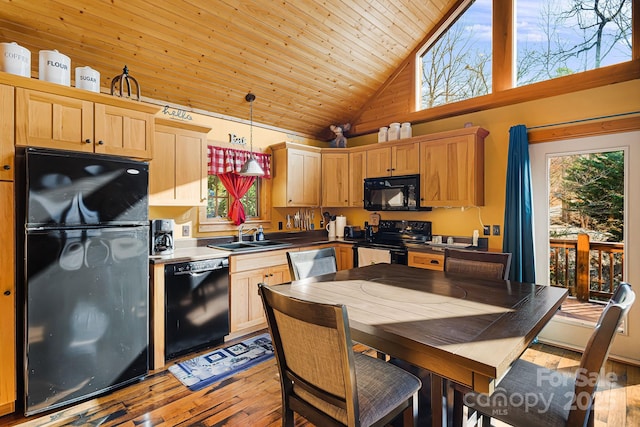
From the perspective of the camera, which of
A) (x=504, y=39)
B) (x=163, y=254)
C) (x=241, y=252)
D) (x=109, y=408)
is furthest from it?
(x=504, y=39)

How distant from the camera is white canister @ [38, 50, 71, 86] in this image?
2.14 m

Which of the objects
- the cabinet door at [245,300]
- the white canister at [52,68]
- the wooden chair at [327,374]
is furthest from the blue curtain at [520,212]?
the white canister at [52,68]

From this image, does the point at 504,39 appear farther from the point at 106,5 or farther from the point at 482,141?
the point at 106,5

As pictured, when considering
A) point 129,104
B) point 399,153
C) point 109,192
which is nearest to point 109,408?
point 109,192

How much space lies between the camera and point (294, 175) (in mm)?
4168

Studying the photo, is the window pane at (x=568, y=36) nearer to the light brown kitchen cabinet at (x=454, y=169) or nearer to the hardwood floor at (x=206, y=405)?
the light brown kitchen cabinet at (x=454, y=169)

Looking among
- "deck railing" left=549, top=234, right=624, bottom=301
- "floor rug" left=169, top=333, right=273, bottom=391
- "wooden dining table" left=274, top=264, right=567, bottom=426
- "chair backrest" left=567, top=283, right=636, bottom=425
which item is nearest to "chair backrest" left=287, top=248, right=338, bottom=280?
"wooden dining table" left=274, top=264, right=567, bottom=426

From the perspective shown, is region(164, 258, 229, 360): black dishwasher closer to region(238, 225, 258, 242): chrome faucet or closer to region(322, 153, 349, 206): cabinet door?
region(238, 225, 258, 242): chrome faucet

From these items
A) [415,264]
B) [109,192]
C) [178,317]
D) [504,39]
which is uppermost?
[504,39]

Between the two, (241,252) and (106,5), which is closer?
(106,5)

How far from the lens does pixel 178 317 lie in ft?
8.94

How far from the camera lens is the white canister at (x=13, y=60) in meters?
2.00

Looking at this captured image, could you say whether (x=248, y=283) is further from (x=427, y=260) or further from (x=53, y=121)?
(x=53, y=121)

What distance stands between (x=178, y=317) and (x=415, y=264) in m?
2.39
